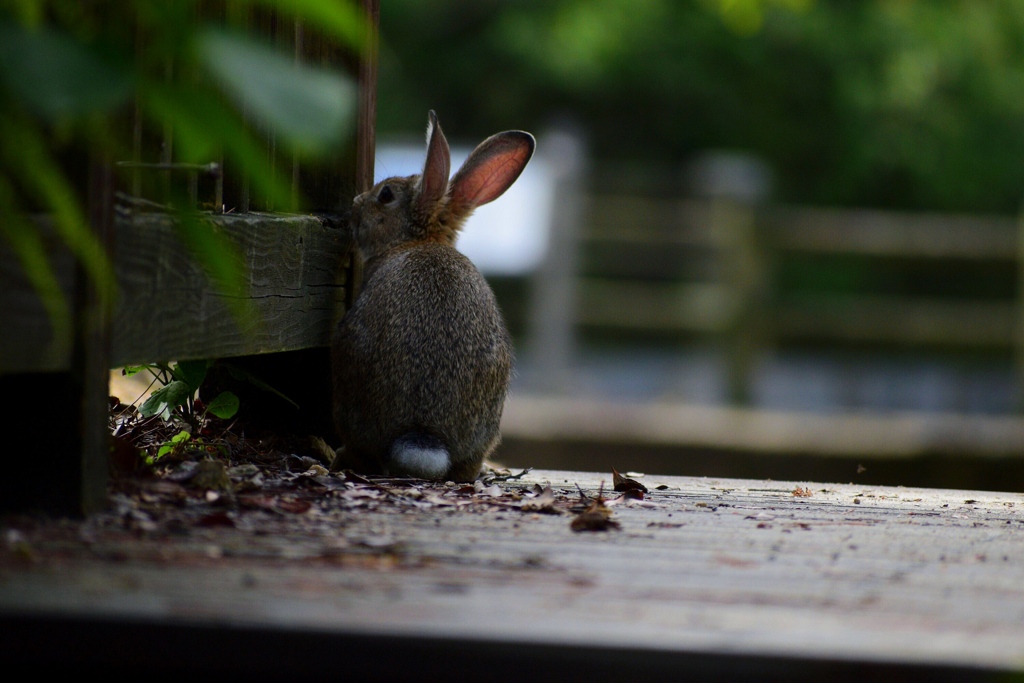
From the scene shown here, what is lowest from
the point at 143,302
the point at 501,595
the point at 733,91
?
the point at 501,595

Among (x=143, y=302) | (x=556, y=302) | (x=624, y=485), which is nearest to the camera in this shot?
(x=143, y=302)

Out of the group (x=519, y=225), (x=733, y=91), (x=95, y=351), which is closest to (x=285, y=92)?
(x=95, y=351)

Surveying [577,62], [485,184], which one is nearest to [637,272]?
[577,62]

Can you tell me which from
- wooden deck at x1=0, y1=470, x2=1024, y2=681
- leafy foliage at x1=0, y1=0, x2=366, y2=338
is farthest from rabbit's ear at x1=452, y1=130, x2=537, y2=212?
leafy foliage at x1=0, y1=0, x2=366, y2=338

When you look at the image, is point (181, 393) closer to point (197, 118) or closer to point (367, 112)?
point (367, 112)

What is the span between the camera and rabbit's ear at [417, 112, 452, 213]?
5148 millimetres

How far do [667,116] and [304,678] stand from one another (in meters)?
20.6

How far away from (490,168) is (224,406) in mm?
1584

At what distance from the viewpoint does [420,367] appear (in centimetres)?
431

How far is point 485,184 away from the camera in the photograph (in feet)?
17.3

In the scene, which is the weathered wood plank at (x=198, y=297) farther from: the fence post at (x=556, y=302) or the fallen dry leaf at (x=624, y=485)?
the fence post at (x=556, y=302)

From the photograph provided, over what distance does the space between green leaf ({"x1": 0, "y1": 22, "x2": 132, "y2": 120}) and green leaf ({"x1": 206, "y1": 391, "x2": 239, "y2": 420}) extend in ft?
8.93

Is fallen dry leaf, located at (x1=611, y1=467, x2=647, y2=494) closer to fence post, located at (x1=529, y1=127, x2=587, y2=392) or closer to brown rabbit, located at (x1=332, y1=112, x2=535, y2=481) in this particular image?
brown rabbit, located at (x1=332, y1=112, x2=535, y2=481)

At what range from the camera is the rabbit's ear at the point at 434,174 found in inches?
203
